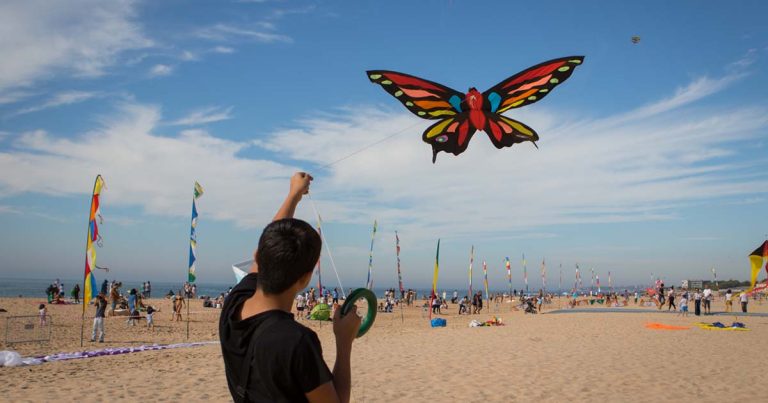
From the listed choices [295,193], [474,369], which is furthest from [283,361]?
[474,369]

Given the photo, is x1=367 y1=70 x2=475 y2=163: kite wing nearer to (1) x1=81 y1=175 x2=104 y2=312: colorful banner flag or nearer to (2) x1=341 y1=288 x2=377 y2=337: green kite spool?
(2) x1=341 y1=288 x2=377 y2=337: green kite spool

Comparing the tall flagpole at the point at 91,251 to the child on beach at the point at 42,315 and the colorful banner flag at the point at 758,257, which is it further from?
the colorful banner flag at the point at 758,257

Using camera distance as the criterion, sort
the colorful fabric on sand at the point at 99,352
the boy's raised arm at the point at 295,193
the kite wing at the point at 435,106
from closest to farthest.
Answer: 1. the boy's raised arm at the point at 295,193
2. the kite wing at the point at 435,106
3. the colorful fabric on sand at the point at 99,352

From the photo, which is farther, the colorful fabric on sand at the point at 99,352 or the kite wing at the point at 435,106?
the colorful fabric on sand at the point at 99,352

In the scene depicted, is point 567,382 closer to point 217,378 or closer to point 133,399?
point 217,378

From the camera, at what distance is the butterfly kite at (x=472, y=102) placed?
10.6ft

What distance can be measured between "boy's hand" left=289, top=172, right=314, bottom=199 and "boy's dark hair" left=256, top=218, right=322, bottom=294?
60 cm

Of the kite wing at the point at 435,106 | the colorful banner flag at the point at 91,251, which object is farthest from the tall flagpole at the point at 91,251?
the kite wing at the point at 435,106

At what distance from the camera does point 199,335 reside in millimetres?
15562

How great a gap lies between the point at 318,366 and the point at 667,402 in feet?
24.1

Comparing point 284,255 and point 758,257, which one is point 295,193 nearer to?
point 284,255

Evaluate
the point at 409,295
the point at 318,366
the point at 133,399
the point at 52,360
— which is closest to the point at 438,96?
the point at 318,366

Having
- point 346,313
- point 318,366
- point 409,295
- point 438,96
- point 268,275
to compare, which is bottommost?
point 409,295

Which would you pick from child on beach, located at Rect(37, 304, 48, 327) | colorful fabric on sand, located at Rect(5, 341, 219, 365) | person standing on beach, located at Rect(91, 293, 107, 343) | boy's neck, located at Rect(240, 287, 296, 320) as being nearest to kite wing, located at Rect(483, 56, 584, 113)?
boy's neck, located at Rect(240, 287, 296, 320)
